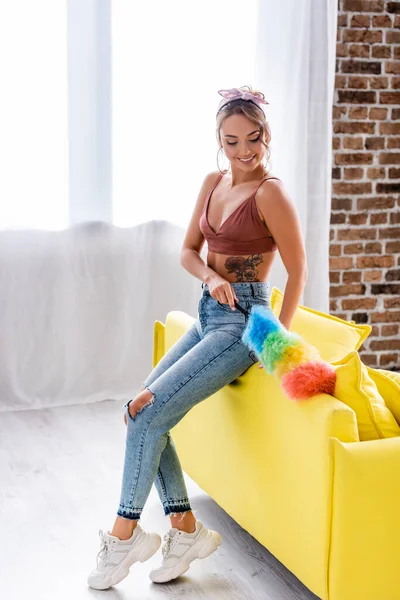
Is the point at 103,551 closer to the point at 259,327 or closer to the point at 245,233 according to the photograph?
the point at 259,327

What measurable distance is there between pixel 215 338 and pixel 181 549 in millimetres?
599

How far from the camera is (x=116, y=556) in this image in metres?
2.24

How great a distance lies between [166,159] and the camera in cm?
400

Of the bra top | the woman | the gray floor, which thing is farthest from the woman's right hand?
the gray floor

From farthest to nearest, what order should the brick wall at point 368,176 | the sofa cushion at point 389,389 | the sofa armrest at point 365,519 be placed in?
1. the brick wall at point 368,176
2. the sofa cushion at point 389,389
3. the sofa armrest at point 365,519

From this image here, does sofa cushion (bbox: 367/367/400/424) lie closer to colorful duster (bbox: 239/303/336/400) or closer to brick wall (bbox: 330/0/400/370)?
colorful duster (bbox: 239/303/336/400)

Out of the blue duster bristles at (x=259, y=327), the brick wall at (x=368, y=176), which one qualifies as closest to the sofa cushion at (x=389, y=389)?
the blue duster bristles at (x=259, y=327)

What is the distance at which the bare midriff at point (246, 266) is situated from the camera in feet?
7.70

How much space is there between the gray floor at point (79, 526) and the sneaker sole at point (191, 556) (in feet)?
0.08

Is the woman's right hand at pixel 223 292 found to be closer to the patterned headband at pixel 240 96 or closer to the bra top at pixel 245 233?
the bra top at pixel 245 233

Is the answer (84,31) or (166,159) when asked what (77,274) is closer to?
(166,159)

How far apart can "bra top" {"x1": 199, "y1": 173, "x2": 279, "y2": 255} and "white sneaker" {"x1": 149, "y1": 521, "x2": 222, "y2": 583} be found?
31.4 inches

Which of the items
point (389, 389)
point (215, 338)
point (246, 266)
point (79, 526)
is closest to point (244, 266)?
point (246, 266)

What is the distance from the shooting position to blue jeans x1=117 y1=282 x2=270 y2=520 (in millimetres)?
2244
